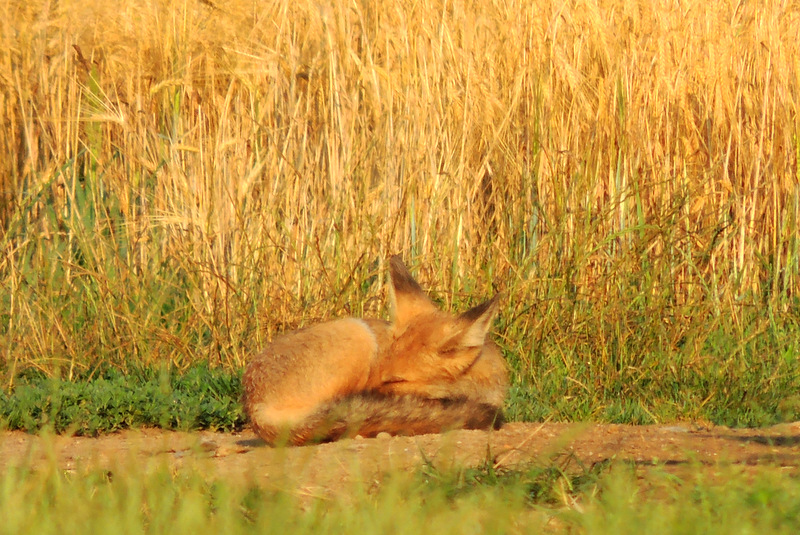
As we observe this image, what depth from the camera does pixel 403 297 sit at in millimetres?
4316

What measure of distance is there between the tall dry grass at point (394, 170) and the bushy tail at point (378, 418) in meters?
1.42

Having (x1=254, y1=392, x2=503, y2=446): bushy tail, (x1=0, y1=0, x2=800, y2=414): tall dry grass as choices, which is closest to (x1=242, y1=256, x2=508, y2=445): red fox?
(x1=254, y1=392, x2=503, y2=446): bushy tail

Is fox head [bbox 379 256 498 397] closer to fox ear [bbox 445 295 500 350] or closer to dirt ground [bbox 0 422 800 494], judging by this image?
fox ear [bbox 445 295 500 350]

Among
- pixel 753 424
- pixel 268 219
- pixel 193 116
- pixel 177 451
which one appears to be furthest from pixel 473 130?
pixel 177 451

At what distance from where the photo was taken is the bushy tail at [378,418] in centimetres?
390

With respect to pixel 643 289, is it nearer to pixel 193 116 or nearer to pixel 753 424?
pixel 753 424

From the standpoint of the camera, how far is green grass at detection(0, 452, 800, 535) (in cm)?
246

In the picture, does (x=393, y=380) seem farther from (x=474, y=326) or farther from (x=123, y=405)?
(x=123, y=405)

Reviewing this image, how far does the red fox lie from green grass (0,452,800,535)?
2.43 feet

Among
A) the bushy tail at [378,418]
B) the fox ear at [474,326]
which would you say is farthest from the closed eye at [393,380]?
the fox ear at [474,326]

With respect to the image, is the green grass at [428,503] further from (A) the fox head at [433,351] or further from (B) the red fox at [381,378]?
(A) the fox head at [433,351]

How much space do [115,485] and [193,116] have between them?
4.09 meters

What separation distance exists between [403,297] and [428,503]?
1.73m

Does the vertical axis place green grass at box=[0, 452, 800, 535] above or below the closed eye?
above
